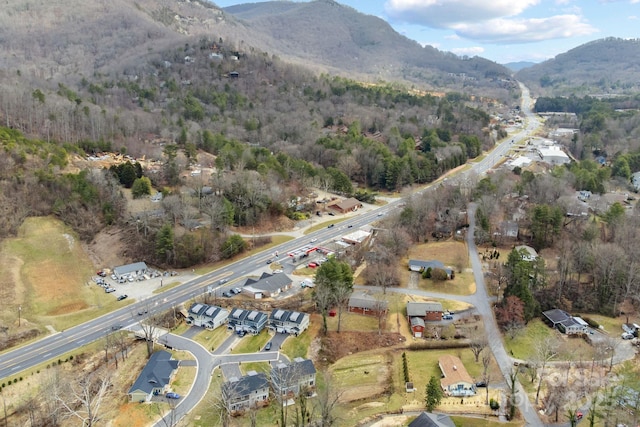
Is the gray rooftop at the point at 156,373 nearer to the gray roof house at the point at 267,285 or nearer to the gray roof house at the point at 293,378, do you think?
the gray roof house at the point at 293,378

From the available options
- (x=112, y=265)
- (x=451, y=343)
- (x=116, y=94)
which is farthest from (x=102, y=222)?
(x=116, y=94)

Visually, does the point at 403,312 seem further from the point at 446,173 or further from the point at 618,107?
the point at 618,107

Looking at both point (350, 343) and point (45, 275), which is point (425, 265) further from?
point (45, 275)

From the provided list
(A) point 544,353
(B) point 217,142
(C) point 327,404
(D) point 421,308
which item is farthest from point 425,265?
(B) point 217,142

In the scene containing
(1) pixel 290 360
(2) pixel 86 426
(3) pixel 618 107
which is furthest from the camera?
(3) pixel 618 107

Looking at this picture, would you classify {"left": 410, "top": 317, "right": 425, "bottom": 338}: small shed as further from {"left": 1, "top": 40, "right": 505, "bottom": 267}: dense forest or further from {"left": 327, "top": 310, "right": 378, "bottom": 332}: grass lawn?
{"left": 1, "top": 40, "right": 505, "bottom": 267}: dense forest

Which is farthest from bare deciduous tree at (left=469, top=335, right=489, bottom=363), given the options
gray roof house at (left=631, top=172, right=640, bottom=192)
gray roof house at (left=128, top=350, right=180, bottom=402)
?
gray roof house at (left=631, top=172, right=640, bottom=192)
